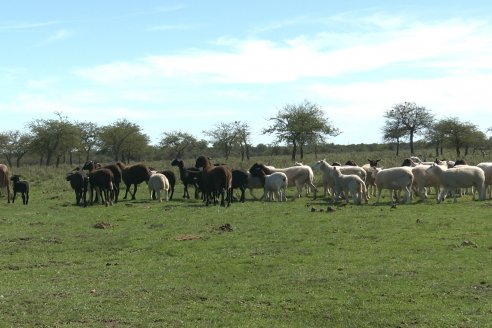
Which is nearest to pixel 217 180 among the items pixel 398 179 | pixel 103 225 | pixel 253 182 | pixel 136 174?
pixel 253 182

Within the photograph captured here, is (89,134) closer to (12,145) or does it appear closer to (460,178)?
(12,145)

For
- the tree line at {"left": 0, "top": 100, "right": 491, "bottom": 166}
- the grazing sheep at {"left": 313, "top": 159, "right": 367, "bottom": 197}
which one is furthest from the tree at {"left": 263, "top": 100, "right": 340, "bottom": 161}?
the grazing sheep at {"left": 313, "top": 159, "right": 367, "bottom": 197}

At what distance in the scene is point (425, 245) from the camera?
14867 millimetres

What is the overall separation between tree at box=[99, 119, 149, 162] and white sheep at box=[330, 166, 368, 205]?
209 feet

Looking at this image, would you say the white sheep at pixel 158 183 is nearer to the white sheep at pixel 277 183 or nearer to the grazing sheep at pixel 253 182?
the grazing sheep at pixel 253 182

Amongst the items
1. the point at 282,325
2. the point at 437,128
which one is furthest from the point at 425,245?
the point at 437,128

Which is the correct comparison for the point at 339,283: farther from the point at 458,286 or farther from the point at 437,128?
the point at 437,128

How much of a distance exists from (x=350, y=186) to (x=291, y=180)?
486 centimetres

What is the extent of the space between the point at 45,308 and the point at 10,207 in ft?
59.4

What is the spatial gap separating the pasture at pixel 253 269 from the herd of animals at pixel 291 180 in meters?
2.71

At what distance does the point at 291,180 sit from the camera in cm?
2927

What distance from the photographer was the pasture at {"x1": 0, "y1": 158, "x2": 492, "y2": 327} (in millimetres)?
9695

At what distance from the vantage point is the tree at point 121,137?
8512cm

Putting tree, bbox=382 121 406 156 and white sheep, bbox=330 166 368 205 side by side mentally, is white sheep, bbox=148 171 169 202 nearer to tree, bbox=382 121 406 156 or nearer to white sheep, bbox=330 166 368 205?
white sheep, bbox=330 166 368 205
